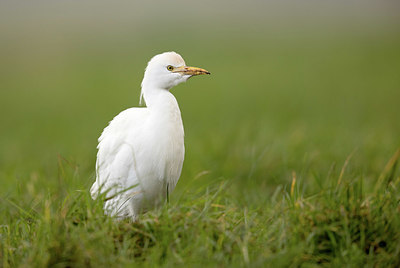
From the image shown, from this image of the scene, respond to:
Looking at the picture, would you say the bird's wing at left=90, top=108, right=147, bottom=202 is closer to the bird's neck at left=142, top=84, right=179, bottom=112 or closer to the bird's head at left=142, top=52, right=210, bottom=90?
the bird's neck at left=142, top=84, right=179, bottom=112

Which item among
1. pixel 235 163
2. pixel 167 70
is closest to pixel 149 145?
pixel 167 70

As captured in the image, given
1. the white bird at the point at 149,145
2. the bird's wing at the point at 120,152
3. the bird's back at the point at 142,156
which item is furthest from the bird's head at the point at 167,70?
the bird's wing at the point at 120,152

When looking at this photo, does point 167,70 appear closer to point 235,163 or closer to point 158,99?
point 158,99

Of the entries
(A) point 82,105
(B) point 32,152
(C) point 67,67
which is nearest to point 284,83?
(A) point 82,105

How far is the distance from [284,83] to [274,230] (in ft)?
46.4

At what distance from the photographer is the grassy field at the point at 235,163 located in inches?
135

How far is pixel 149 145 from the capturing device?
13.9 ft

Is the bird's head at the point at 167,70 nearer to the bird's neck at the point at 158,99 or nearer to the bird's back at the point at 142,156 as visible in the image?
the bird's neck at the point at 158,99

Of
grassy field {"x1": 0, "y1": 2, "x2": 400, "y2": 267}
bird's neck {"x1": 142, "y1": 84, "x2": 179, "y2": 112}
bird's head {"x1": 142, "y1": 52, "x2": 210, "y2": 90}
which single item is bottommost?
grassy field {"x1": 0, "y1": 2, "x2": 400, "y2": 267}

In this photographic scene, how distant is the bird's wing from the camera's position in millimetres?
4348

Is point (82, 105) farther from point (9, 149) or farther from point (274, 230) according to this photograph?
point (274, 230)

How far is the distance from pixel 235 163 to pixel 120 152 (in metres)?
3.11

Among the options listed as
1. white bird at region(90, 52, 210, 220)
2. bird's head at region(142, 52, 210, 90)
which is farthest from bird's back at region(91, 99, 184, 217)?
bird's head at region(142, 52, 210, 90)

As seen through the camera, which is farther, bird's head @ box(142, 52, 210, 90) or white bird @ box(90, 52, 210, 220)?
bird's head @ box(142, 52, 210, 90)
